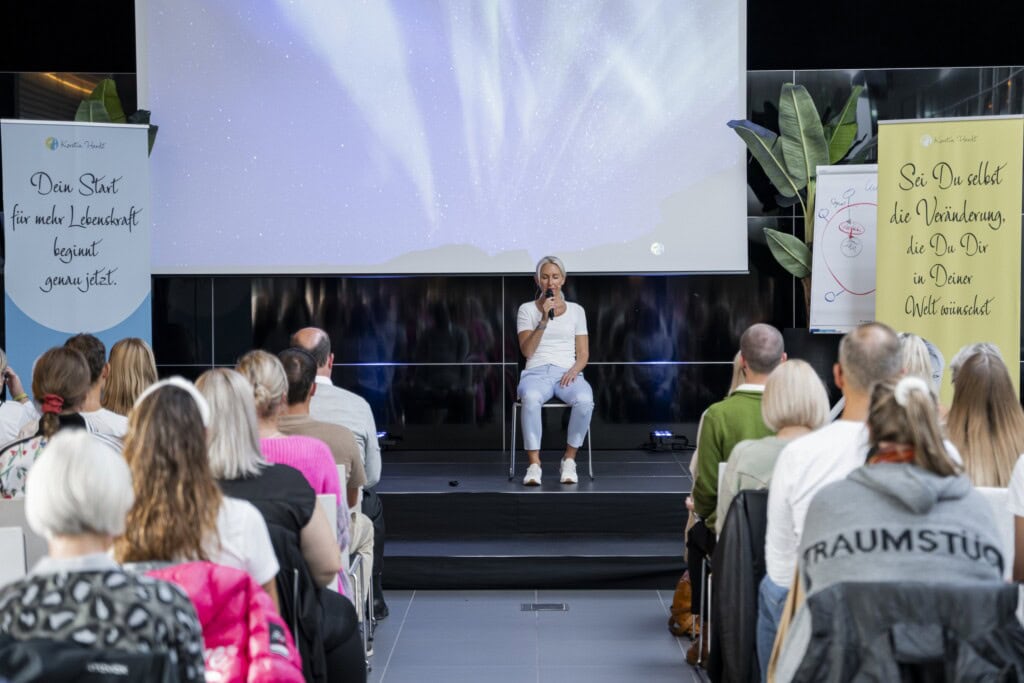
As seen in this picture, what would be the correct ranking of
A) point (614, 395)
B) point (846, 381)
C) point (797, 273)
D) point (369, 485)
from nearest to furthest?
point (846, 381) → point (369, 485) → point (797, 273) → point (614, 395)

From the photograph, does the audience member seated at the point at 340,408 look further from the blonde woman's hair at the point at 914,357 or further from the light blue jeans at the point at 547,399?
the blonde woman's hair at the point at 914,357

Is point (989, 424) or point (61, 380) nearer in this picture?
point (989, 424)

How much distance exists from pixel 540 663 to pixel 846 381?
183 centimetres

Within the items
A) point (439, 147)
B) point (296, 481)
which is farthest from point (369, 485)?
point (439, 147)

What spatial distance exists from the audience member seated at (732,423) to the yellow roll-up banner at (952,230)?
82.7 inches

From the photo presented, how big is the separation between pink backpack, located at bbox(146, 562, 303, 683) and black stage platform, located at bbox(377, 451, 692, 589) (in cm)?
326

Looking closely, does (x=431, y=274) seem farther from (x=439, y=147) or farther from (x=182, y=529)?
(x=182, y=529)

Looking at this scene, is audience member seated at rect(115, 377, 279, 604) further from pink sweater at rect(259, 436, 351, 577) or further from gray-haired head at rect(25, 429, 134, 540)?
pink sweater at rect(259, 436, 351, 577)

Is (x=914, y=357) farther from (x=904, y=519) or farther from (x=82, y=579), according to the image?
(x=82, y=579)

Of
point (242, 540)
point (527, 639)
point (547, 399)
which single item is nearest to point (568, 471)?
point (547, 399)

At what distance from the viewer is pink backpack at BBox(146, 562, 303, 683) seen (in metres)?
2.05

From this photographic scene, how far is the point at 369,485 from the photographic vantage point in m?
4.66

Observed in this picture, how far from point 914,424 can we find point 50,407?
245cm

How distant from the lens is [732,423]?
152 inches
